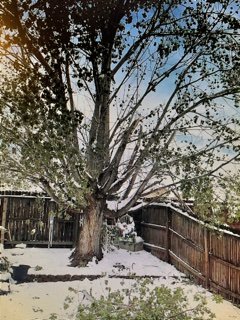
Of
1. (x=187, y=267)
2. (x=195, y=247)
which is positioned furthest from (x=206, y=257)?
(x=187, y=267)

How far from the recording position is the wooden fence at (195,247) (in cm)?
779

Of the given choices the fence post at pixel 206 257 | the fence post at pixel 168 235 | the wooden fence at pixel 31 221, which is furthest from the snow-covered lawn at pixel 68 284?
the wooden fence at pixel 31 221

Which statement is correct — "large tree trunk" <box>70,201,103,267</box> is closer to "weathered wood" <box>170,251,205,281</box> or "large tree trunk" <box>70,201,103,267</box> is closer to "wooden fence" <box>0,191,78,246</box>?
"weathered wood" <box>170,251,205,281</box>

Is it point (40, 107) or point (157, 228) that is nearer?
point (40, 107)

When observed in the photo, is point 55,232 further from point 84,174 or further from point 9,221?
point 84,174

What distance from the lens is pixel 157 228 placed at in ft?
42.8

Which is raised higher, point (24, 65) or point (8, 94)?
point (24, 65)

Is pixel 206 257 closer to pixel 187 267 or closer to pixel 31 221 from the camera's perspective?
pixel 187 267

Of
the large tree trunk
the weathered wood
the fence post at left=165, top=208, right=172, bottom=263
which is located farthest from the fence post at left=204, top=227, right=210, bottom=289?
the large tree trunk

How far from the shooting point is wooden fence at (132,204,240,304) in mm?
7789

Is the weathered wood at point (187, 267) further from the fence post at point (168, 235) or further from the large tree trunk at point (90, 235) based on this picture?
the large tree trunk at point (90, 235)

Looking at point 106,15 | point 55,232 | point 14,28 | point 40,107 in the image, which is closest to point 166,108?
point 106,15

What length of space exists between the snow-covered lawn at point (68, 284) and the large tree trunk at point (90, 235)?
0.31 meters

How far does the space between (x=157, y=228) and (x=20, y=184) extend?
205 inches
